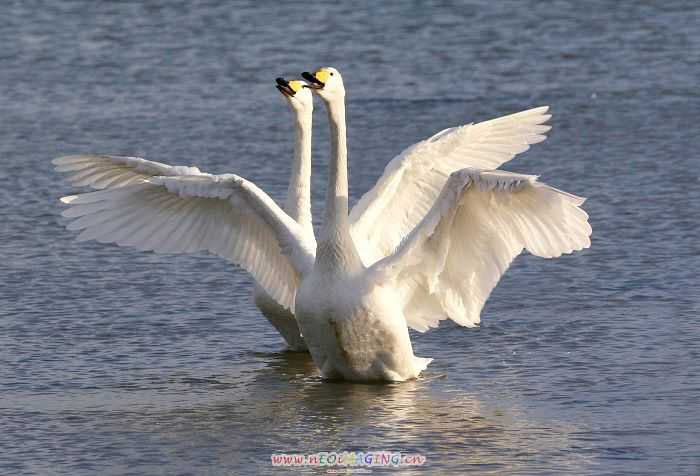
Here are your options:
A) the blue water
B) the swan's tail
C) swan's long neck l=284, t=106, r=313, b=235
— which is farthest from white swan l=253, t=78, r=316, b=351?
the swan's tail

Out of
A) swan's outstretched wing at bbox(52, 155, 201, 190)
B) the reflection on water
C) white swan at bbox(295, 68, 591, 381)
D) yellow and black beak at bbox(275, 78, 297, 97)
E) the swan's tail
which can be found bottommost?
the reflection on water

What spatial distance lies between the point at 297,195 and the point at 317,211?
10.3 feet

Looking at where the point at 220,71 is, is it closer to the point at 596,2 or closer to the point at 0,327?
the point at 596,2

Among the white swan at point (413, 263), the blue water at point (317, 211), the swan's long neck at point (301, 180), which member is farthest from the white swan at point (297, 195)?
the white swan at point (413, 263)

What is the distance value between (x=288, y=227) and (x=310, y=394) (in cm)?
121

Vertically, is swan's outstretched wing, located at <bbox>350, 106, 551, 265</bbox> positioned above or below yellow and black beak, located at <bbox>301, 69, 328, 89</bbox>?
below

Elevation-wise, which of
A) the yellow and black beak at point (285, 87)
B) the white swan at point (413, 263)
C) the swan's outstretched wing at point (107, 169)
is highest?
the yellow and black beak at point (285, 87)

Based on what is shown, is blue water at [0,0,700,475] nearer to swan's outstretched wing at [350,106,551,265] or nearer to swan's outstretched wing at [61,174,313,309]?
swan's outstretched wing at [61,174,313,309]

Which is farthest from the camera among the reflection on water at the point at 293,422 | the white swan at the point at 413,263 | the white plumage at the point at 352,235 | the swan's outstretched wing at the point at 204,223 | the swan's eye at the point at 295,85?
the swan's eye at the point at 295,85

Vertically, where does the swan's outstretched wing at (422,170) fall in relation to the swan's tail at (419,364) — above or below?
above

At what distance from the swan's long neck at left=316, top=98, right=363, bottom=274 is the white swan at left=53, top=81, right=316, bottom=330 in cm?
52

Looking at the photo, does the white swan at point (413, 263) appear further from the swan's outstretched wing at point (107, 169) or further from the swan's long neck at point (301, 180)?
the swan's outstretched wing at point (107, 169)

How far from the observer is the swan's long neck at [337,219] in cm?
1077

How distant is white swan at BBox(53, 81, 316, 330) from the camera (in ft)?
36.8
